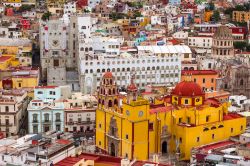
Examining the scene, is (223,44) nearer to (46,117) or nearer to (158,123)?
(158,123)

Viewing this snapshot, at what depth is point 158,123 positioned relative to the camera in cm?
4856

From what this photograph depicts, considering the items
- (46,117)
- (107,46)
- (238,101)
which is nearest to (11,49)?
(107,46)

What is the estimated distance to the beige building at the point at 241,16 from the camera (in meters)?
119

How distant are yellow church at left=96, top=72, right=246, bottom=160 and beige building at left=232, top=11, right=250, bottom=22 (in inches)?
2770

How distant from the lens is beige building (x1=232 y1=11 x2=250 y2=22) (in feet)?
391

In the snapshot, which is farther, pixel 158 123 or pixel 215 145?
pixel 158 123

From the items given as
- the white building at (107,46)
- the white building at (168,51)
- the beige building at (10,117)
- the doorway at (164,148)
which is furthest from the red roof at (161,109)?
the white building at (107,46)

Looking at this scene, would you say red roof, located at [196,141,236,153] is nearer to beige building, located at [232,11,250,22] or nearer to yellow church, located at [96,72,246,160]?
yellow church, located at [96,72,246,160]

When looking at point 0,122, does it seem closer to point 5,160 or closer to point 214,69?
point 5,160

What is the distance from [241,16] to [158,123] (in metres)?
76.2

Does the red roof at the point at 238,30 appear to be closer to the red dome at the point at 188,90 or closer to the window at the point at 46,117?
the red dome at the point at 188,90

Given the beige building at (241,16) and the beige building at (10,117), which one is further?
the beige building at (241,16)

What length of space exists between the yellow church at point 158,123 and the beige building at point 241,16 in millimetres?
70361

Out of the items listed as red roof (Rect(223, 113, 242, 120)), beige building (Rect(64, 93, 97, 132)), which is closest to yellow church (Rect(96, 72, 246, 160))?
red roof (Rect(223, 113, 242, 120))
